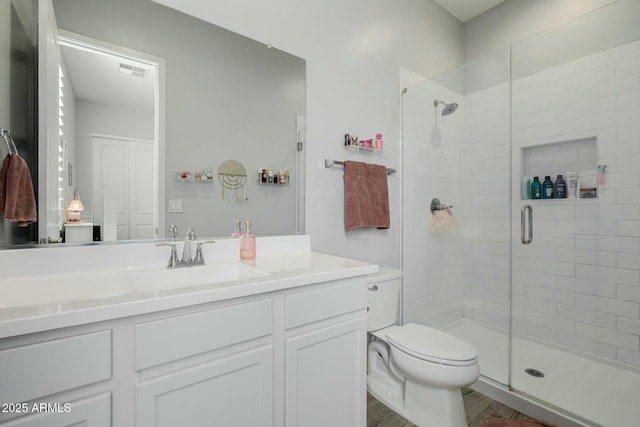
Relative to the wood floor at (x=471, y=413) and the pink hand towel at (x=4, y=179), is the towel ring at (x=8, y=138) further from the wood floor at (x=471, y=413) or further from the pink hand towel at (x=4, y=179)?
the wood floor at (x=471, y=413)

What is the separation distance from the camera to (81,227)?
1.18 metres

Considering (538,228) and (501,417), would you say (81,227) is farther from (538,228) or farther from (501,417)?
(538,228)

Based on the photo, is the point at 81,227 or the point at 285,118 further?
the point at 285,118

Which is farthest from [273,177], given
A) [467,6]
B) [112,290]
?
[467,6]

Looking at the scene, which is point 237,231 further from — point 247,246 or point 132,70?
point 132,70

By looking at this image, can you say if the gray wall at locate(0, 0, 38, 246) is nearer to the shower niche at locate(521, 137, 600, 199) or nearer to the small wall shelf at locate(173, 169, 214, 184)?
the small wall shelf at locate(173, 169, 214, 184)

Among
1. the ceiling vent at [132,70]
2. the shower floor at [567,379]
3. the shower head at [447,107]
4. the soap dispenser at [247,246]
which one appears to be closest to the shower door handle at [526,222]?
the shower floor at [567,379]

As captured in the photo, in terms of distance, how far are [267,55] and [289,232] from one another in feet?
3.17

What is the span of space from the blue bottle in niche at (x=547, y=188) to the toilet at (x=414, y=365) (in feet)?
4.50

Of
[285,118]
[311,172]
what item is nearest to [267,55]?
[285,118]

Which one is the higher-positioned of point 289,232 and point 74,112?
point 74,112

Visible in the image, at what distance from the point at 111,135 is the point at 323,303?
1064 millimetres

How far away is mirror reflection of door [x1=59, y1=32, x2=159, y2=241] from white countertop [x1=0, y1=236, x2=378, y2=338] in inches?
8.3

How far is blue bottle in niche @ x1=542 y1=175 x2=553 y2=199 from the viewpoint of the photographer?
2.29 meters
